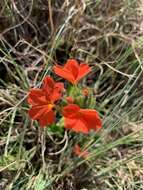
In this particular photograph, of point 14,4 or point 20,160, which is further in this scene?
point 14,4

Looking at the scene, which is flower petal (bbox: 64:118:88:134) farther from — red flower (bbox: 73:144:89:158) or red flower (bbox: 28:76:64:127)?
red flower (bbox: 73:144:89:158)

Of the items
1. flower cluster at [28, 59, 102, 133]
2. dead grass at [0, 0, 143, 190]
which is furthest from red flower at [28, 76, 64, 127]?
dead grass at [0, 0, 143, 190]

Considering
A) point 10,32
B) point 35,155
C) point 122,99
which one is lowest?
point 35,155

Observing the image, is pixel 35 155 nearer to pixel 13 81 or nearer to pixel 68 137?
pixel 68 137

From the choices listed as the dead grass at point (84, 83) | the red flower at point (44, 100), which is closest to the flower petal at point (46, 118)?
the red flower at point (44, 100)

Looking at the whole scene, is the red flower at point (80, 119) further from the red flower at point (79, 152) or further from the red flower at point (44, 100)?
the red flower at point (79, 152)

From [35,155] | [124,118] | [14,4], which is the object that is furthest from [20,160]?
[14,4]
